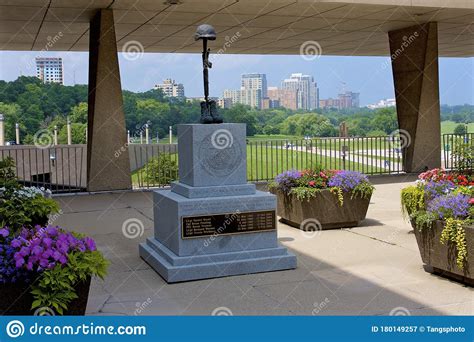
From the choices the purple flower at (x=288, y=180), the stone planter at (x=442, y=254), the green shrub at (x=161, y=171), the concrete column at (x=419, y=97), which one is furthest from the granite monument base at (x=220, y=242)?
the concrete column at (x=419, y=97)

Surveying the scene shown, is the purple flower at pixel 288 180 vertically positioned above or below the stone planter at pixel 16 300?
above

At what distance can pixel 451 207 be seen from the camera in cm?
668

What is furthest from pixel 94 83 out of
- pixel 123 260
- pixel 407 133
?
pixel 407 133

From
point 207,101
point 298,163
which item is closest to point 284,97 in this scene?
point 298,163

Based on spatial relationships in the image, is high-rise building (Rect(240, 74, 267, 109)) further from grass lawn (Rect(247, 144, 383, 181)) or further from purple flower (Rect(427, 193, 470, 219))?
purple flower (Rect(427, 193, 470, 219))

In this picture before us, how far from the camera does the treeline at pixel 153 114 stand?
57.7 feet

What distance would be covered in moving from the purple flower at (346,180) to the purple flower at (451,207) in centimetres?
311

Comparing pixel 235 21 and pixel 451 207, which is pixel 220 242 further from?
pixel 235 21

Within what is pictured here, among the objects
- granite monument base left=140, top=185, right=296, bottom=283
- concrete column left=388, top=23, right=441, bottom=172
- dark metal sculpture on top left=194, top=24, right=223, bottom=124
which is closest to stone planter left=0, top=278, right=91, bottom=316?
granite monument base left=140, top=185, right=296, bottom=283

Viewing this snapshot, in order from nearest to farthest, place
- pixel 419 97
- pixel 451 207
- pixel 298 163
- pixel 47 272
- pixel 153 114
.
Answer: pixel 47 272
pixel 451 207
pixel 419 97
pixel 153 114
pixel 298 163

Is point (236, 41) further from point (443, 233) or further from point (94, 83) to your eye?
point (443, 233)

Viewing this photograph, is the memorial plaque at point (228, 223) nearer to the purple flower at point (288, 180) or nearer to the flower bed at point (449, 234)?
the flower bed at point (449, 234)

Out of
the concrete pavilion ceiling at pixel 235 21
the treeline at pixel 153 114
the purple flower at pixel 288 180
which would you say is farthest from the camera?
the treeline at pixel 153 114

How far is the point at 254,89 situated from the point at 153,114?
3.66 metres
